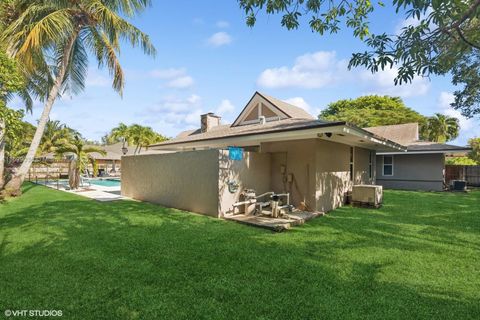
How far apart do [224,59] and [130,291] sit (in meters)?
11.7

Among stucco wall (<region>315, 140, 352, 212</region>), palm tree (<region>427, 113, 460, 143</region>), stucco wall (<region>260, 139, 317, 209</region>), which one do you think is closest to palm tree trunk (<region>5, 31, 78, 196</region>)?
stucco wall (<region>260, 139, 317, 209</region>)

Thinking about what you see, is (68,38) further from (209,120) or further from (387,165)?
(387,165)

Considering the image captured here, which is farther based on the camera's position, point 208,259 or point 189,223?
point 189,223

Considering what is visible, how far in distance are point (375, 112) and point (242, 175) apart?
3432 cm

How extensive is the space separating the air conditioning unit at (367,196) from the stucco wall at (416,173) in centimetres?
994

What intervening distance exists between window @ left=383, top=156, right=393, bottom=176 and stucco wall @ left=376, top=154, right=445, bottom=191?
0.71ft

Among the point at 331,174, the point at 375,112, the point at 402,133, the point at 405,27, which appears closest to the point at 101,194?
the point at 331,174

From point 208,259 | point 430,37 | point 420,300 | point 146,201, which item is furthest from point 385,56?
point 146,201

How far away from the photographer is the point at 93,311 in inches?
117

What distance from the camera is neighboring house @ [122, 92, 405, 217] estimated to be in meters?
8.16

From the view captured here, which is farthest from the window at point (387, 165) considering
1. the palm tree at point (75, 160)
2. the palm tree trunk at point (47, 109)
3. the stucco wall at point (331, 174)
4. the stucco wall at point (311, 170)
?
the palm tree at point (75, 160)

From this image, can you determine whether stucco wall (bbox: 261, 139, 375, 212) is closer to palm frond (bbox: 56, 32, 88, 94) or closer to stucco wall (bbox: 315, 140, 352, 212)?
stucco wall (bbox: 315, 140, 352, 212)

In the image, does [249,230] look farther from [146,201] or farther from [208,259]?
[146,201]

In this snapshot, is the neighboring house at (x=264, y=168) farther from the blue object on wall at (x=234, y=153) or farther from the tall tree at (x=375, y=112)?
the tall tree at (x=375, y=112)
